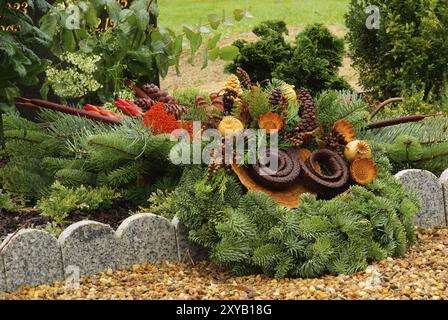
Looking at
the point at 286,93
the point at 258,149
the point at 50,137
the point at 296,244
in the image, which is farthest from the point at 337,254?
the point at 50,137

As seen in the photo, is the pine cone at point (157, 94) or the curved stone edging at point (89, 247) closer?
the curved stone edging at point (89, 247)

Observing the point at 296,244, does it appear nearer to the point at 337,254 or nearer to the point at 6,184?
the point at 337,254

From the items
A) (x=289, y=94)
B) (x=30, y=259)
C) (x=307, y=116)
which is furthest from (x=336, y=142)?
(x=30, y=259)

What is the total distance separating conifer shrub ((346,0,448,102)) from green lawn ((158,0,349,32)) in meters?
8.39

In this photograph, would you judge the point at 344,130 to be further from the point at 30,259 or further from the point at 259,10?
the point at 259,10

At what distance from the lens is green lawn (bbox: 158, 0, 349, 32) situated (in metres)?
16.4

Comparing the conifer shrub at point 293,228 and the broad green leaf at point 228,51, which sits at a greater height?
the broad green leaf at point 228,51

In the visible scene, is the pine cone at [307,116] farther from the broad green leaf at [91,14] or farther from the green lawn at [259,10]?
the green lawn at [259,10]

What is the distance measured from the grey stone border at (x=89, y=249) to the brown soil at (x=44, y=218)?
0.40 meters

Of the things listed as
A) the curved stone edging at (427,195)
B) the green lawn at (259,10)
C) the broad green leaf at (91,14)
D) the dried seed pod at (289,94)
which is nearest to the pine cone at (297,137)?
the dried seed pod at (289,94)

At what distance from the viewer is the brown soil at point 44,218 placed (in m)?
4.28

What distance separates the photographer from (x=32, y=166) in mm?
4883

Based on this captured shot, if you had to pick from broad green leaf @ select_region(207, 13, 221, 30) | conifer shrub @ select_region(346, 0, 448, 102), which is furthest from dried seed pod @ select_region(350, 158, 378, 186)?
conifer shrub @ select_region(346, 0, 448, 102)

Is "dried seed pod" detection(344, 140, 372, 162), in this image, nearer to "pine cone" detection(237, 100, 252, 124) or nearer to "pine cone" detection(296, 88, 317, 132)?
"pine cone" detection(296, 88, 317, 132)
